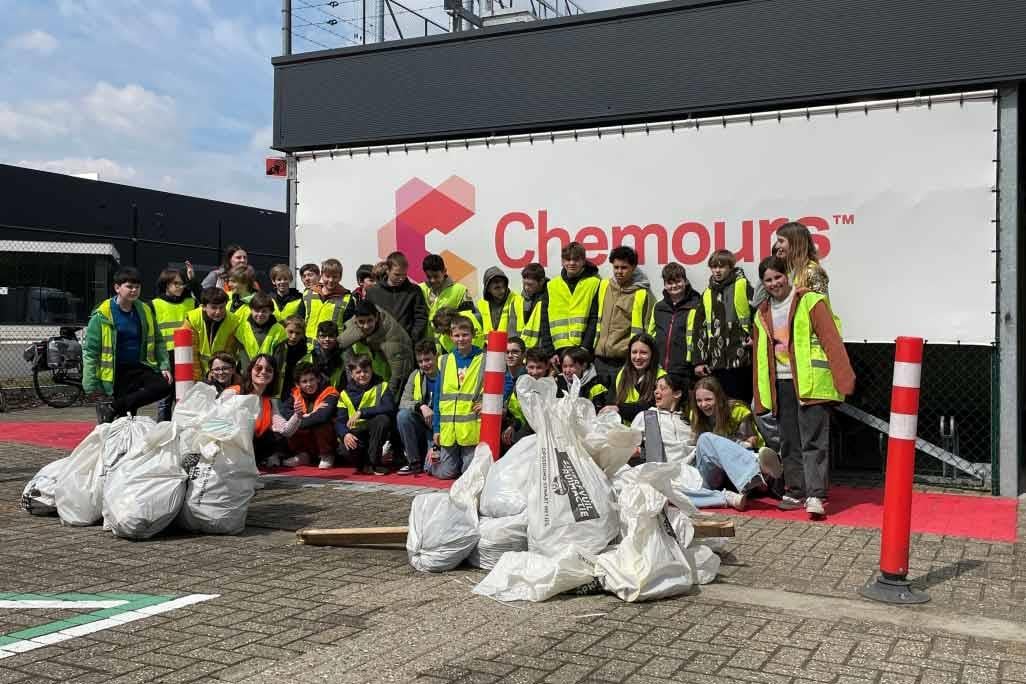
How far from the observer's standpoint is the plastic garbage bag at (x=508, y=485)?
5441 mm

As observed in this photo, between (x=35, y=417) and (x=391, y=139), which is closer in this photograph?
(x=391, y=139)

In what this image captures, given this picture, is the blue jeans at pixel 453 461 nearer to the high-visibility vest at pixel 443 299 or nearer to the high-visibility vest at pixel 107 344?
the high-visibility vest at pixel 443 299

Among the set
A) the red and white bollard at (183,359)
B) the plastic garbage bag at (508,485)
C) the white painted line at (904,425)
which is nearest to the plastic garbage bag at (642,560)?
the plastic garbage bag at (508,485)

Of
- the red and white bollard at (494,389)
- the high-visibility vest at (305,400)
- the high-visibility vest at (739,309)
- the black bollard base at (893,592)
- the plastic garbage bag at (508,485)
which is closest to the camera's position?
the black bollard base at (893,592)

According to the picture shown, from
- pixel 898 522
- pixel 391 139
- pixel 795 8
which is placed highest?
pixel 795 8

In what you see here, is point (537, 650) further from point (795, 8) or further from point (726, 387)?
point (795, 8)

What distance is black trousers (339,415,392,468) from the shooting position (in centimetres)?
907

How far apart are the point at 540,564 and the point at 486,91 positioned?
6510mm

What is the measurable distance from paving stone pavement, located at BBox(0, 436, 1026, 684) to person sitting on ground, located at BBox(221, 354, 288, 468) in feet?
9.17

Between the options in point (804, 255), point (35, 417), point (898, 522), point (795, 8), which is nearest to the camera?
point (898, 522)

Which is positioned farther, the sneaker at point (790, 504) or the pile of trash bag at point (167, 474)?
the sneaker at point (790, 504)

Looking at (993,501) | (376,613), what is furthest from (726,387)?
(376,613)

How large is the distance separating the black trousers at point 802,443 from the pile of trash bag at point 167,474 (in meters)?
3.67

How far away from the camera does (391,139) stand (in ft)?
35.8
